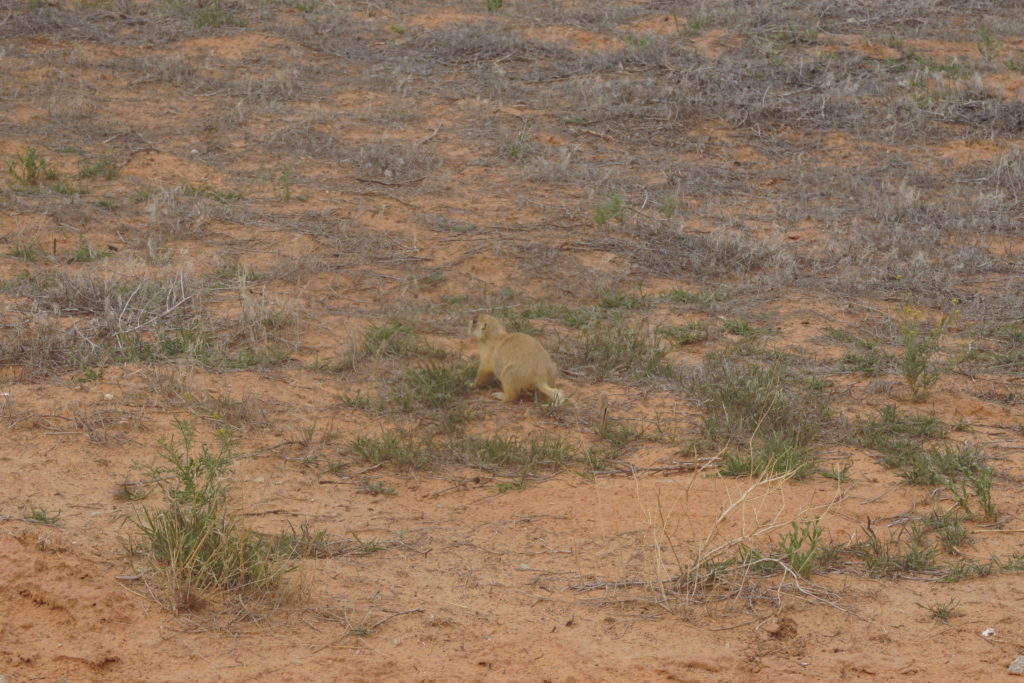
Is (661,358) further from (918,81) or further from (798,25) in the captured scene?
(798,25)

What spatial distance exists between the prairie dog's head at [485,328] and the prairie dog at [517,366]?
43 millimetres

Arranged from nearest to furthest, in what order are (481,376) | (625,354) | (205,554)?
(205,554), (481,376), (625,354)

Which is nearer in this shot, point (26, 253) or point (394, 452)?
point (394, 452)

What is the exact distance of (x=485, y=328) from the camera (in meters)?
7.52

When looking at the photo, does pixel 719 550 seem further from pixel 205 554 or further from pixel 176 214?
pixel 176 214

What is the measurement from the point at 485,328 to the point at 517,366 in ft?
1.80

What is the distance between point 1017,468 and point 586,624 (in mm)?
2881

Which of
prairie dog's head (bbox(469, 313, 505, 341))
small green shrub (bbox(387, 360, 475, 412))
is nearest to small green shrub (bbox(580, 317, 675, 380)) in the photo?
prairie dog's head (bbox(469, 313, 505, 341))

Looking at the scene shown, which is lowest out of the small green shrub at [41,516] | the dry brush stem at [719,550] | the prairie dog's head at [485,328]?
the dry brush stem at [719,550]

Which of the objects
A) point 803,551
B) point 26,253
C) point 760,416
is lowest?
point 803,551

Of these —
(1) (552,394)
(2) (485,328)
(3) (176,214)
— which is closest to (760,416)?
(1) (552,394)

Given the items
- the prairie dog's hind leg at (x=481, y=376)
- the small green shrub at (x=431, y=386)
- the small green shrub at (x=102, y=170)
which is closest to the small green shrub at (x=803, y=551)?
the small green shrub at (x=431, y=386)

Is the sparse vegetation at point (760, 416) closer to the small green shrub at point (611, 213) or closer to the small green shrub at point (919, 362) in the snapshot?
the small green shrub at point (919, 362)

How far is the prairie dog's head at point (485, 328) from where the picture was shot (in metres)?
7.49
